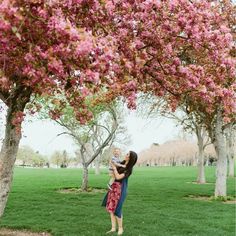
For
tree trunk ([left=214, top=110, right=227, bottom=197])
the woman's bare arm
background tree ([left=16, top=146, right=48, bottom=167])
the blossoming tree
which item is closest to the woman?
the woman's bare arm

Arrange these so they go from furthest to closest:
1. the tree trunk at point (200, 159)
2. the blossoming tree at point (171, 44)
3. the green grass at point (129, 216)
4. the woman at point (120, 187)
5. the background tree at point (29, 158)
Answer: the background tree at point (29, 158) < the tree trunk at point (200, 159) < the green grass at point (129, 216) < the woman at point (120, 187) < the blossoming tree at point (171, 44)

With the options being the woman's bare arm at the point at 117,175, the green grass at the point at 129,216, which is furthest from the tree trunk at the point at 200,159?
the woman's bare arm at the point at 117,175

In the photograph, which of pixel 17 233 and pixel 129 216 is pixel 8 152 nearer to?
pixel 17 233

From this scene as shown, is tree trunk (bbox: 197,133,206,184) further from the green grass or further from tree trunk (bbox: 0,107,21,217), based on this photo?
tree trunk (bbox: 0,107,21,217)

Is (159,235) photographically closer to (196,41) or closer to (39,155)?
(196,41)

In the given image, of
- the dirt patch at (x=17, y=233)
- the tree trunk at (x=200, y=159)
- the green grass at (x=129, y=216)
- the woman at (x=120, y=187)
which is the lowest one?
the dirt patch at (x=17, y=233)

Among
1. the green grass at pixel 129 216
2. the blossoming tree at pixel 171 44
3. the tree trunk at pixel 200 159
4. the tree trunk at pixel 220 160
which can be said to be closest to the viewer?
the blossoming tree at pixel 171 44

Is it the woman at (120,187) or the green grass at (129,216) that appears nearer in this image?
the woman at (120,187)

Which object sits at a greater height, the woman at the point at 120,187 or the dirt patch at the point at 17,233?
the woman at the point at 120,187

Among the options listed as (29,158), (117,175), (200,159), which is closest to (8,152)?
(117,175)

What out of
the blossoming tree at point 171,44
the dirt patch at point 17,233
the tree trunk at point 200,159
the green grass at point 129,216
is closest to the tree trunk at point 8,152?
the dirt patch at point 17,233

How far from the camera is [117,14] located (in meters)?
11.9

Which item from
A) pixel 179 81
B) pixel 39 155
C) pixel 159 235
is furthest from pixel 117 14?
pixel 39 155

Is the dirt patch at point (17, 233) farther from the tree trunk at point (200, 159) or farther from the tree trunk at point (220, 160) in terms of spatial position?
the tree trunk at point (200, 159)
